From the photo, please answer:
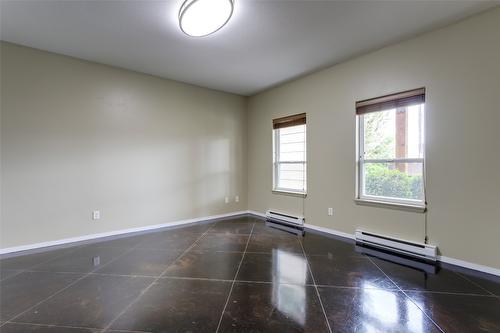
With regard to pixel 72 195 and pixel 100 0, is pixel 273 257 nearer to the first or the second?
pixel 72 195

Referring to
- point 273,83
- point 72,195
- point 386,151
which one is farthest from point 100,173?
point 386,151

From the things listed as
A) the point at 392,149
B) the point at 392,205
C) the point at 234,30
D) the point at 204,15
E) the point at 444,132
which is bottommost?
the point at 392,205

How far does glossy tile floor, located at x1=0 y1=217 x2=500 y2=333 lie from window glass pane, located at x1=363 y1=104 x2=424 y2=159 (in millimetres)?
1367

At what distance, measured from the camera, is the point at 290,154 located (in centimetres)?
442

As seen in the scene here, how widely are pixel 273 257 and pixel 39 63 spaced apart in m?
3.93

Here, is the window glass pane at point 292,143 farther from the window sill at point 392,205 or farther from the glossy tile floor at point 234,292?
the glossy tile floor at point 234,292

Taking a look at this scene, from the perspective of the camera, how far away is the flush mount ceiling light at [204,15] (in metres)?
2.03

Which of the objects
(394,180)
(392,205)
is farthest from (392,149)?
(392,205)

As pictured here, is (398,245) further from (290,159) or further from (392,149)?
(290,159)

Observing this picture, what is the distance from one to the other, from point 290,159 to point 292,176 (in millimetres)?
332

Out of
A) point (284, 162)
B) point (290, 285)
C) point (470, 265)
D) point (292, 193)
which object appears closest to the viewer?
point (290, 285)

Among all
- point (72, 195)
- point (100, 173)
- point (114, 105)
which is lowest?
point (72, 195)

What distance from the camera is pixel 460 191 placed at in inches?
96.9

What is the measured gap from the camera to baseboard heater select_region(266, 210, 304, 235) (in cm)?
393
